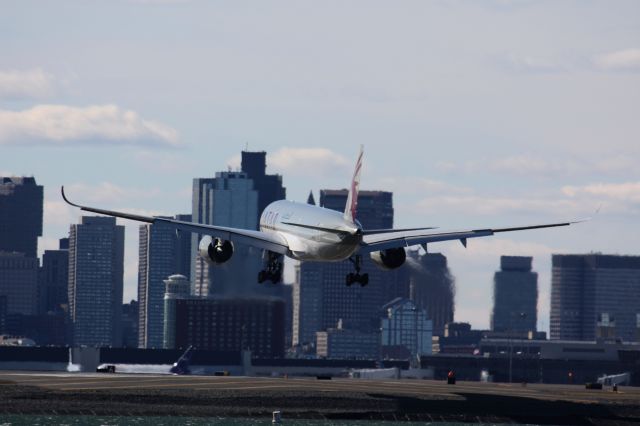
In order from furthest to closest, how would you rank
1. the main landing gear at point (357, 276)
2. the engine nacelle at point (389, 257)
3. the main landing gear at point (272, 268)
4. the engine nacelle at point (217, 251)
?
the main landing gear at point (272, 268) < the engine nacelle at point (389, 257) < the engine nacelle at point (217, 251) < the main landing gear at point (357, 276)

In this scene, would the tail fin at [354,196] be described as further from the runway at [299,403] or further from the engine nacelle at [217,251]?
the runway at [299,403]

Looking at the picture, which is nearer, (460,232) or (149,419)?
(460,232)

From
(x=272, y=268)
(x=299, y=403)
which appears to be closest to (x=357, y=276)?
(x=272, y=268)

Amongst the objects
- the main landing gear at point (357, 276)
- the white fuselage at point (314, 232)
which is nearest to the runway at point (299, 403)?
the white fuselage at point (314, 232)

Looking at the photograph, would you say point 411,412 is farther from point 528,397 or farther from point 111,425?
point 111,425

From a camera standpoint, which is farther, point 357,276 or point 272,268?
point 272,268

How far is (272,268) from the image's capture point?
537 ft

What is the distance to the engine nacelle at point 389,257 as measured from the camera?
158 m

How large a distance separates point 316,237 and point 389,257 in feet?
33.0

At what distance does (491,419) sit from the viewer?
596 feet

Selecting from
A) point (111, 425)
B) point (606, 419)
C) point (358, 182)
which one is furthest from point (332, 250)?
point (606, 419)

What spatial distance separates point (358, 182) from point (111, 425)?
41990 mm

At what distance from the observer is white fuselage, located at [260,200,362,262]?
480ft

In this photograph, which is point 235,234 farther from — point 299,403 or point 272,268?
point 299,403
